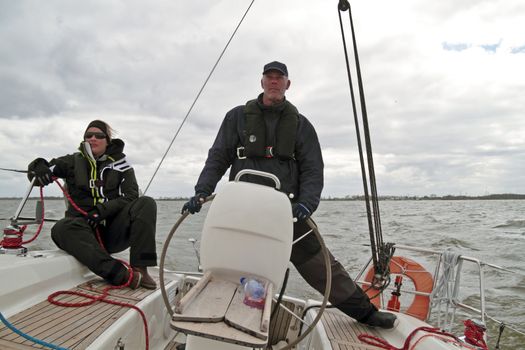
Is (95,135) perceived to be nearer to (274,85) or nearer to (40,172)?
(40,172)

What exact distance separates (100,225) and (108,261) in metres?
0.40

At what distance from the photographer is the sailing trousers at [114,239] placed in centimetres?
253

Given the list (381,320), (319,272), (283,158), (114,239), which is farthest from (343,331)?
(114,239)

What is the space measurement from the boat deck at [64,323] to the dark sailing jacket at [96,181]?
0.74 m

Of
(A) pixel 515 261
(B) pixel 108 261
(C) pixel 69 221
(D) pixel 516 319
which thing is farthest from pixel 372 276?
(A) pixel 515 261

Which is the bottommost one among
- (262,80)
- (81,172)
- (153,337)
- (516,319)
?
(516,319)

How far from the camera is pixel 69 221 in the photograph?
2.61 metres

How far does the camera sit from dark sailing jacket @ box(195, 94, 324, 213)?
2.16 m

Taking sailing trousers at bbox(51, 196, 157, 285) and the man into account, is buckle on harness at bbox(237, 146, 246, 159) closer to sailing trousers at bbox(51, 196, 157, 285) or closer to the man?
the man

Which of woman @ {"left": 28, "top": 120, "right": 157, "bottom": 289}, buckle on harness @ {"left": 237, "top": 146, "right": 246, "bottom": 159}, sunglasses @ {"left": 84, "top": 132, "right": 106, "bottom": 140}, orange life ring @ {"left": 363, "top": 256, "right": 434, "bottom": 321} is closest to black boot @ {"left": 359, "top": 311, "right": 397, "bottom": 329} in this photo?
orange life ring @ {"left": 363, "top": 256, "right": 434, "bottom": 321}

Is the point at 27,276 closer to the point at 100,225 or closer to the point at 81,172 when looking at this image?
the point at 100,225

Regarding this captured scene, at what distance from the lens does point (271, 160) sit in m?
2.18

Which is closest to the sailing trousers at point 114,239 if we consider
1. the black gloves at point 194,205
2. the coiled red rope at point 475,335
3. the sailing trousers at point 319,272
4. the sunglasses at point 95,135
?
the sunglasses at point 95,135

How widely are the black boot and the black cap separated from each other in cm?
164
